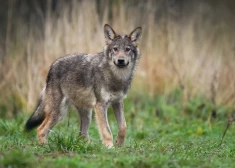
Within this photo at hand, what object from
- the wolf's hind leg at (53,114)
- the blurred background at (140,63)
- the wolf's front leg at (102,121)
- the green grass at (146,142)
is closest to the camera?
the green grass at (146,142)

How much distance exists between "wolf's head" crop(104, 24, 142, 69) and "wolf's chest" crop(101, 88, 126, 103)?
401 millimetres

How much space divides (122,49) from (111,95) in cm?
73

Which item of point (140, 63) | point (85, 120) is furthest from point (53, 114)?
point (140, 63)

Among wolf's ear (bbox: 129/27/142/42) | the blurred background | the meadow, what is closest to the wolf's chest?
wolf's ear (bbox: 129/27/142/42)

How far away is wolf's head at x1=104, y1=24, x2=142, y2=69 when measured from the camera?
907 centimetres

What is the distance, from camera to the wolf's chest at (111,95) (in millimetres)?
9062

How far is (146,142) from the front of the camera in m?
9.22

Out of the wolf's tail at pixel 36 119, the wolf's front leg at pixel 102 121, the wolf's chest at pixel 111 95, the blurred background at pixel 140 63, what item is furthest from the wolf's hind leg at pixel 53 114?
the blurred background at pixel 140 63

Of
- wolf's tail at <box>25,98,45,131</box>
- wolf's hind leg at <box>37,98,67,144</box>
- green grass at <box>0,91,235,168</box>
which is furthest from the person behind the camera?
wolf's tail at <box>25,98,45,131</box>

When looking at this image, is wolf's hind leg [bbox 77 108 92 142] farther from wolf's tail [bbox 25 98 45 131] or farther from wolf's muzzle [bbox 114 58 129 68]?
wolf's muzzle [bbox 114 58 129 68]

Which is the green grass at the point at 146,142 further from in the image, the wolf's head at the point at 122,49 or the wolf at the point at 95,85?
the wolf's head at the point at 122,49

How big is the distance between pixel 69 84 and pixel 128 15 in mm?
4652

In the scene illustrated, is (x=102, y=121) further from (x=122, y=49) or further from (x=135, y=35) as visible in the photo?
(x=135, y=35)

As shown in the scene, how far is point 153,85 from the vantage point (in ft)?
44.1
